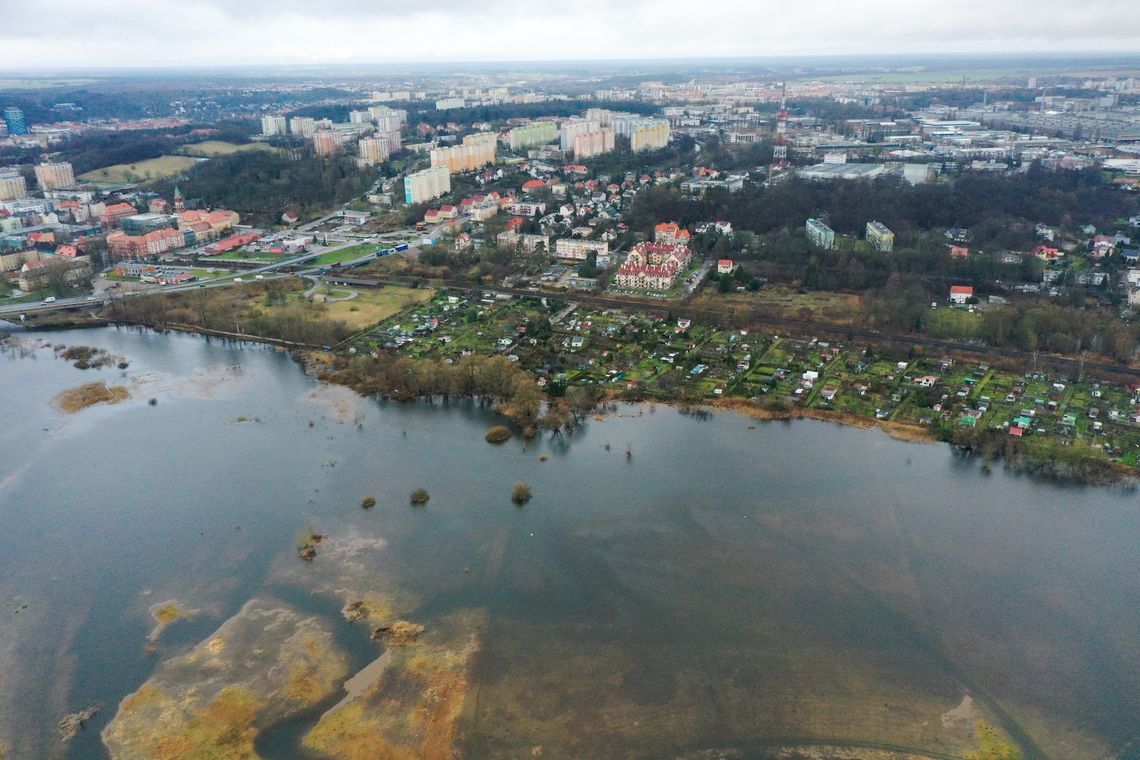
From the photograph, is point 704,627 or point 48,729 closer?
point 48,729

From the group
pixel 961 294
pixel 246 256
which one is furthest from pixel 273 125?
pixel 961 294

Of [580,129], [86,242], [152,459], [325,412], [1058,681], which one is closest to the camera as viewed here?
[1058,681]

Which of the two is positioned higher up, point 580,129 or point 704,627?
point 580,129

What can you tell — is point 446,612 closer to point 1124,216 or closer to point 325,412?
point 325,412

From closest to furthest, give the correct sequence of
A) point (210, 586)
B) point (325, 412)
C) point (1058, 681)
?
1. point (1058, 681)
2. point (210, 586)
3. point (325, 412)

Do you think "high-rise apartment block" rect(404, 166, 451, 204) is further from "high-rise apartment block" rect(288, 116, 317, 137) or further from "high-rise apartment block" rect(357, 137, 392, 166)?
"high-rise apartment block" rect(288, 116, 317, 137)

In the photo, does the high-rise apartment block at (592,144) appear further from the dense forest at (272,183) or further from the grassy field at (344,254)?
the grassy field at (344,254)

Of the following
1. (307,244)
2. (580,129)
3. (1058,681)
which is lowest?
(1058,681)

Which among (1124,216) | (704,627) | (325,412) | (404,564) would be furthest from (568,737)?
(1124,216)

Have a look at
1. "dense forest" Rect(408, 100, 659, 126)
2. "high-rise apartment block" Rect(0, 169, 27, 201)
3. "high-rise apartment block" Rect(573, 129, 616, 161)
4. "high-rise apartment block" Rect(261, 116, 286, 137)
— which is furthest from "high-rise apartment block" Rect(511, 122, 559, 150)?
"high-rise apartment block" Rect(0, 169, 27, 201)
